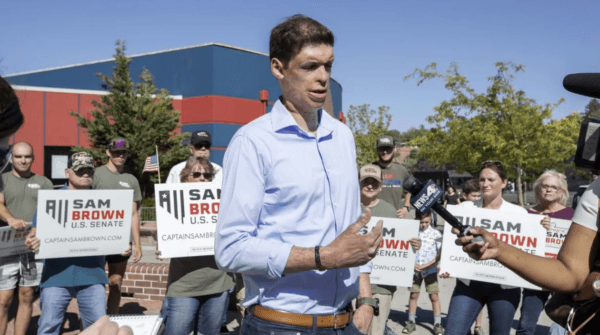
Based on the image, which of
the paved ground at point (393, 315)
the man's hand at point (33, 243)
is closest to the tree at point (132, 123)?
the paved ground at point (393, 315)

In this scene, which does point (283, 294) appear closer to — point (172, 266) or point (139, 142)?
point (172, 266)

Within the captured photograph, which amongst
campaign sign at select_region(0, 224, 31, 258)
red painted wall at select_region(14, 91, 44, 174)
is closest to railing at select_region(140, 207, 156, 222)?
campaign sign at select_region(0, 224, 31, 258)

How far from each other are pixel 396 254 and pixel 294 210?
12.4 feet

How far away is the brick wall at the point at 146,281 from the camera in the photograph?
698 cm

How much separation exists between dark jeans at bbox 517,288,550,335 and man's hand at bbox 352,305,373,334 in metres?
3.18

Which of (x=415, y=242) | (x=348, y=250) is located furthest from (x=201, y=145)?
(x=348, y=250)

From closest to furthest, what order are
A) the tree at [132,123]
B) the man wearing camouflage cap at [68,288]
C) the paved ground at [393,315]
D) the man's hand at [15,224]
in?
the man wearing camouflage cap at [68,288] → the man's hand at [15,224] → the paved ground at [393,315] → the tree at [132,123]

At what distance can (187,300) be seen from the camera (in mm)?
4168

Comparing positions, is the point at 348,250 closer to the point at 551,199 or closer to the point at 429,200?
the point at 429,200

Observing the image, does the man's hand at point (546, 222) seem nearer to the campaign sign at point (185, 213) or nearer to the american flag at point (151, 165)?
the campaign sign at point (185, 213)

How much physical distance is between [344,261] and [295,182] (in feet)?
1.19

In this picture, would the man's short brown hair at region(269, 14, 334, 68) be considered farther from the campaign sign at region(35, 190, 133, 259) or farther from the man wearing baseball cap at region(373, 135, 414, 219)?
the man wearing baseball cap at region(373, 135, 414, 219)

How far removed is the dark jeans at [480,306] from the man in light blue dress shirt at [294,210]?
269 centimetres

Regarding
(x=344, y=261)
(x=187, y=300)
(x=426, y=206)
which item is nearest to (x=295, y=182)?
(x=344, y=261)
